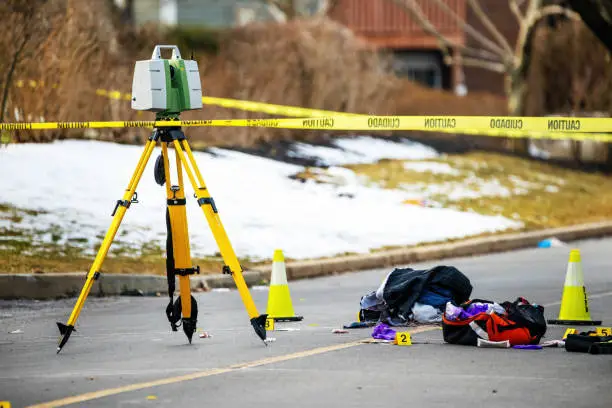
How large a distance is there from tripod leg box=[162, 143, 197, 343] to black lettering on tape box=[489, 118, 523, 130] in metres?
3.07

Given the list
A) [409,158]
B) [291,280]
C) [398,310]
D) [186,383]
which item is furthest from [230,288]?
[409,158]

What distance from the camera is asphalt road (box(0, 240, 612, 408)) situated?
8547 millimetres

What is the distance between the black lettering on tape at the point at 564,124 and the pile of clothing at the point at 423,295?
160cm

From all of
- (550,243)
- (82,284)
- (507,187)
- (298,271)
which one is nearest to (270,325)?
(82,284)

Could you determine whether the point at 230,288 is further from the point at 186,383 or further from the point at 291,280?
the point at 186,383

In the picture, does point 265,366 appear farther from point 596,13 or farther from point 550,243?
point 596,13

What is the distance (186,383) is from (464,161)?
1825cm

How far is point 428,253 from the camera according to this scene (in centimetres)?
1862

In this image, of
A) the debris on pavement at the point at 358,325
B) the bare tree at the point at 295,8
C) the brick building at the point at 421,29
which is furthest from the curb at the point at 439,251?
the brick building at the point at 421,29

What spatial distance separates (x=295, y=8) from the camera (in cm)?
4159

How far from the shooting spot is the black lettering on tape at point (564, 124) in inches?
494

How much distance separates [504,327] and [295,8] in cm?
A: 3154

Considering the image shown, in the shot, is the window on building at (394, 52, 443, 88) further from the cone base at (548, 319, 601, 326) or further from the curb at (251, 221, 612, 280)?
the cone base at (548, 319, 601, 326)

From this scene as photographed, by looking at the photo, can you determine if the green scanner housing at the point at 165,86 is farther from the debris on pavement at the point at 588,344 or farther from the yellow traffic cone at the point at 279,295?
the debris on pavement at the point at 588,344
